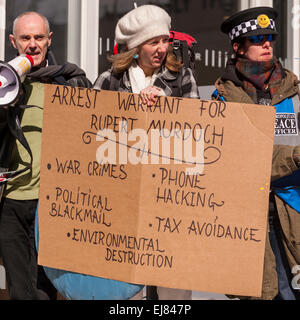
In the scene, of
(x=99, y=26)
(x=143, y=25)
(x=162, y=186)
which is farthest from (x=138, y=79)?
(x=99, y=26)

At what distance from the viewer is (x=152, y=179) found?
2607 millimetres

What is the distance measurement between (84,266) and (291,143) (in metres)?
1.06

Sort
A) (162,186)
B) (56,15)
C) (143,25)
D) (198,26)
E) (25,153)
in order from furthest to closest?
(198,26) → (56,15) → (25,153) → (143,25) → (162,186)

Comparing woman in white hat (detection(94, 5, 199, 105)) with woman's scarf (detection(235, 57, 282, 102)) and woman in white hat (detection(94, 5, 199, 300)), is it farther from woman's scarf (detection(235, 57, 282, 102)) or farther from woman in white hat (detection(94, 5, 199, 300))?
woman's scarf (detection(235, 57, 282, 102))

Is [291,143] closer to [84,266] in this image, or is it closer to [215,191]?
[215,191]

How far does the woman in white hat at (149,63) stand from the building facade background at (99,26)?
1590mm

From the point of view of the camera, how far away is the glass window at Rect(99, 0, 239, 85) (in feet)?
14.9

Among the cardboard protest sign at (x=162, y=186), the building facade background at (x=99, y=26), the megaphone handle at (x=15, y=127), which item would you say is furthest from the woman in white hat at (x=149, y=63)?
the building facade background at (x=99, y=26)

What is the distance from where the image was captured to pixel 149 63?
2.85 m

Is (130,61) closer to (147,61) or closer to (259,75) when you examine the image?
(147,61)

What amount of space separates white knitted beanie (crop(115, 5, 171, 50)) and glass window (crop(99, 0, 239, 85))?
167cm

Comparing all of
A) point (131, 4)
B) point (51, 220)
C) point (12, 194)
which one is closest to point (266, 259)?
point (51, 220)

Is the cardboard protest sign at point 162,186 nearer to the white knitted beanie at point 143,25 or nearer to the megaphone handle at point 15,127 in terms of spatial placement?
the megaphone handle at point 15,127

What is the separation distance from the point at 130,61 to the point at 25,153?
2.11ft
